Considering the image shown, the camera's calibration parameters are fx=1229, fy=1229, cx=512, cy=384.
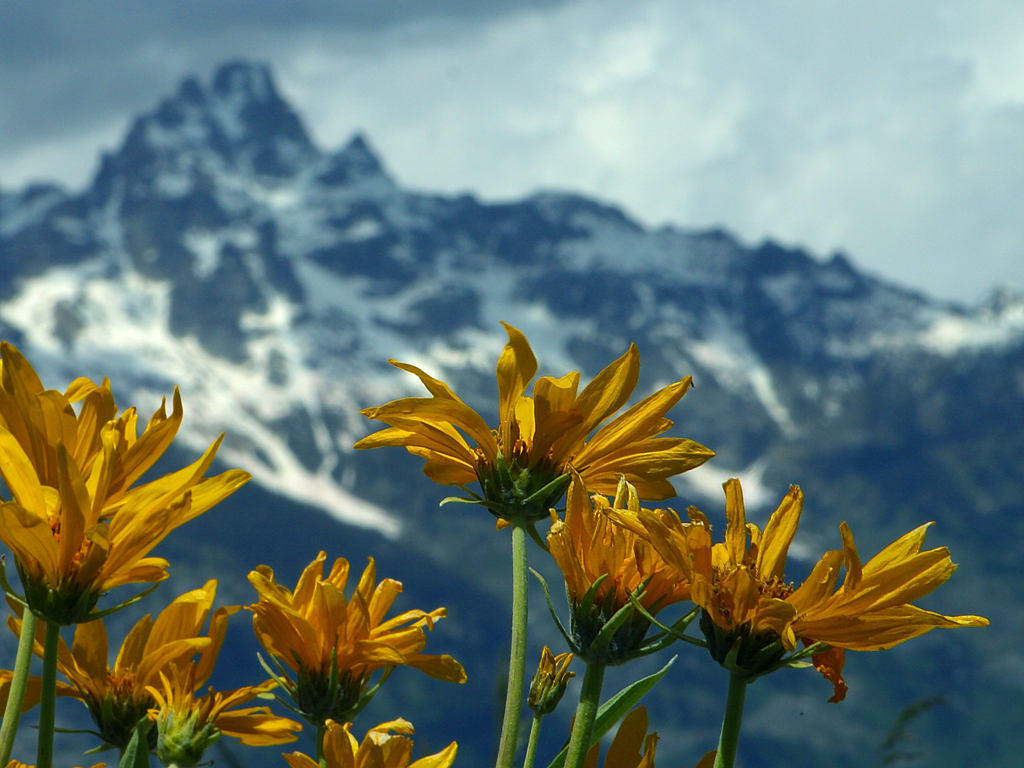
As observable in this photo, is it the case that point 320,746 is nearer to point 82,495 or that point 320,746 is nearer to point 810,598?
point 82,495

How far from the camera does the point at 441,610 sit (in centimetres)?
Result: 252

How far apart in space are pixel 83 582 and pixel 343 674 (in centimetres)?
72

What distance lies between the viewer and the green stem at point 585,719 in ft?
6.05

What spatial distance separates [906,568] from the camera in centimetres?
198

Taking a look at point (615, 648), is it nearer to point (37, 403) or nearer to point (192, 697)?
point (192, 697)

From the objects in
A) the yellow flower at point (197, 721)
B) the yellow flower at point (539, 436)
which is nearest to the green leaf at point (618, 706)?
the yellow flower at point (539, 436)

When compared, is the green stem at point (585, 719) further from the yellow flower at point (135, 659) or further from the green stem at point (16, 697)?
the green stem at point (16, 697)

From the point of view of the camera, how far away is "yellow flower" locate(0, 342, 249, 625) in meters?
1.86

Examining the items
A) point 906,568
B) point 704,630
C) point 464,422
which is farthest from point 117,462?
point 906,568

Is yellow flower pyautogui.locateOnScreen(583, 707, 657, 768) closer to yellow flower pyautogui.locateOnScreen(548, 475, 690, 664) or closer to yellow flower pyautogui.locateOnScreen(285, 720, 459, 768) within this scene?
yellow flower pyautogui.locateOnScreen(548, 475, 690, 664)

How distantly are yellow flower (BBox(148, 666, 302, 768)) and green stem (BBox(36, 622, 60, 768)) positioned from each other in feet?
1.26

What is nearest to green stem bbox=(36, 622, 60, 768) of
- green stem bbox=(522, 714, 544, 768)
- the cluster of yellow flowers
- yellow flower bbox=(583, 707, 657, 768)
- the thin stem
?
the cluster of yellow flowers

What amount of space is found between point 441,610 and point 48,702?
889 millimetres

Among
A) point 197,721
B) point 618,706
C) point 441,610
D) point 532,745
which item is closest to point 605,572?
point 618,706
